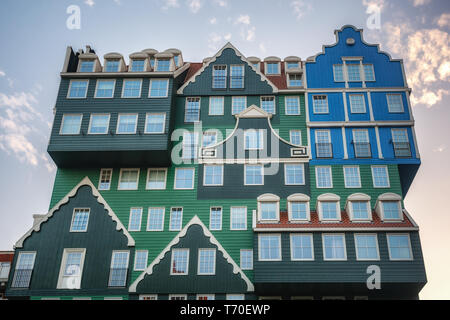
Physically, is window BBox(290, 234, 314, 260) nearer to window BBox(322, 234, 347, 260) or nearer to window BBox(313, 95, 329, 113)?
window BBox(322, 234, 347, 260)

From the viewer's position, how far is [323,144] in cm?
4134

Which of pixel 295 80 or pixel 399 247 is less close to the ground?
pixel 295 80

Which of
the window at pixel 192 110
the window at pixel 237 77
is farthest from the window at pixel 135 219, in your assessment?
the window at pixel 237 77

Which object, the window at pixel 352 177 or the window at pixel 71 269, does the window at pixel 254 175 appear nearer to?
the window at pixel 352 177

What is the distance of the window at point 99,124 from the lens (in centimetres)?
4091

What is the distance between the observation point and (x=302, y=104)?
4384 centimetres

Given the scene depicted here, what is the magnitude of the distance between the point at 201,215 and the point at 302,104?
14771 mm

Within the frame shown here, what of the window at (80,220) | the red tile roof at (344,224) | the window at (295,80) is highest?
the window at (295,80)

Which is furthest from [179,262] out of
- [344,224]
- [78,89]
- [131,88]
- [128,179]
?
[78,89]

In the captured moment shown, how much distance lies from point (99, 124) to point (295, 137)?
18.1 m

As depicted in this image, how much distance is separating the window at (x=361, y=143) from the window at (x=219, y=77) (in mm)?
13570

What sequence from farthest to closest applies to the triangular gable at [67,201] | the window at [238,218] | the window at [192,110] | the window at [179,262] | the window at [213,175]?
the window at [192,110]
the window at [213,175]
the window at [238,218]
the triangular gable at [67,201]
the window at [179,262]

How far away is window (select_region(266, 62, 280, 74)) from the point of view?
4812 centimetres

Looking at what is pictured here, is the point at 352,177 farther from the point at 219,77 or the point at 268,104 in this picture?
the point at 219,77
